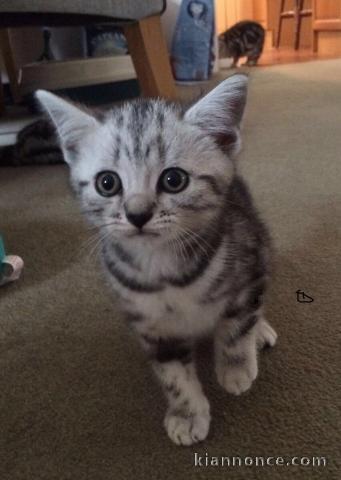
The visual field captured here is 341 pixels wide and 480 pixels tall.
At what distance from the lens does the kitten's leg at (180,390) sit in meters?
0.62

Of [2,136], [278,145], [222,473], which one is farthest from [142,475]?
[2,136]

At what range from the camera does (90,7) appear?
153cm

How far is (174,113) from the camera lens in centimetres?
66

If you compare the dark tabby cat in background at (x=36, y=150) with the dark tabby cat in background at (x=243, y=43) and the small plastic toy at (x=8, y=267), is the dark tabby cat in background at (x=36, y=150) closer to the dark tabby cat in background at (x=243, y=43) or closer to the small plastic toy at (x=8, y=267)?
the small plastic toy at (x=8, y=267)

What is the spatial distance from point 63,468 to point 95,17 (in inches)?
57.1

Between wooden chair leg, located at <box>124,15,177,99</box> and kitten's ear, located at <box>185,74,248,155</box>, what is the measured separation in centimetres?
113

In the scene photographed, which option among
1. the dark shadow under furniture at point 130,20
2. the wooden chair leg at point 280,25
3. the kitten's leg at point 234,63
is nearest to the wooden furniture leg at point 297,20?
the wooden chair leg at point 280,25

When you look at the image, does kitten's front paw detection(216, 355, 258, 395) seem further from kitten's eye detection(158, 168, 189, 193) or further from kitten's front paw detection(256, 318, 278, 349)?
kitten's eye detection(158, 168, 189, 193)

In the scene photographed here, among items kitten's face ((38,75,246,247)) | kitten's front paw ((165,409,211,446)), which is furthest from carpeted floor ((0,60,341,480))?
kitten's face ((38,75,246,247))

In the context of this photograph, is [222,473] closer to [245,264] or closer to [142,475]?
[142,475]

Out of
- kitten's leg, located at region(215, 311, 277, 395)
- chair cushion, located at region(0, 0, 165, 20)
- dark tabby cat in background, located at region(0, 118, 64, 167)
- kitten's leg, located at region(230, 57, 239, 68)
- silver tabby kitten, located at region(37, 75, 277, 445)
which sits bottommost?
kitten's leg, located at region(230, 57, 239, 68)

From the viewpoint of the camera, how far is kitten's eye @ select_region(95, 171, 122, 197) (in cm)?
61

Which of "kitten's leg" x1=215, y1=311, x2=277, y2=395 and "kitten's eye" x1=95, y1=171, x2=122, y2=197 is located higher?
"kitten's eye" x1=95, y1=171, x2=122, y2=197

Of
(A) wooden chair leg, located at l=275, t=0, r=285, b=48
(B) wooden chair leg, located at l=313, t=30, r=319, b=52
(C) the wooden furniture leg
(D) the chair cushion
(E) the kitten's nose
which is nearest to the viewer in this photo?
(E) the kitten's nose
